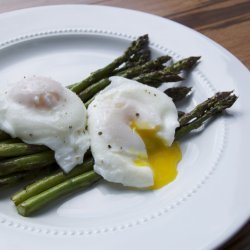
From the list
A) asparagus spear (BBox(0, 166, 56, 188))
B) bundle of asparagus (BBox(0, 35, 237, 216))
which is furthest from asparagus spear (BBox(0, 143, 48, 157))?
asparagus spear (BBox(0, 166, 56, 188))

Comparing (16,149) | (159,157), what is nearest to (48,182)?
(16,149)

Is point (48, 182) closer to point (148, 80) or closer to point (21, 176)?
point (21, 176)

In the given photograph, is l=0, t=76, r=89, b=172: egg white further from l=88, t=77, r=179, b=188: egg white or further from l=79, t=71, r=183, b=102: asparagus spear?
l=79, t=71, r=183, b=102: asparagus spear

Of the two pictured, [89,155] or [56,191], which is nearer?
[56,191]

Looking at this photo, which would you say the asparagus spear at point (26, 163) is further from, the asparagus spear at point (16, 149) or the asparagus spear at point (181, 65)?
the asparagus spear at point (181, 65)

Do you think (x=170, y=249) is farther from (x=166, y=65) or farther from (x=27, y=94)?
(x=166, y=65)

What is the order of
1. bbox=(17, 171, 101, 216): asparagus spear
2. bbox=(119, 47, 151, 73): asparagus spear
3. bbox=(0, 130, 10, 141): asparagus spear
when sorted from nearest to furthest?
bbox=(17, 171, 101, 216): asparagus spear < bbox=(0, 130, 10, 141): asparagus spear < bbox=(119, 47, 151, 73): asparagus spear

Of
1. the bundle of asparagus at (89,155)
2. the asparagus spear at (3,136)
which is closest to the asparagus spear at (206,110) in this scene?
the bundle of asparagus at (89,155)
